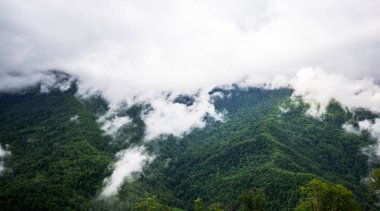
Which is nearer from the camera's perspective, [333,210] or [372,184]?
[372,184]

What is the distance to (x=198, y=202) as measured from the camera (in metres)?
112

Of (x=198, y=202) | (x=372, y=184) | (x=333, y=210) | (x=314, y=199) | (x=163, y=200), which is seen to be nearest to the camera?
(x=372, y=184)

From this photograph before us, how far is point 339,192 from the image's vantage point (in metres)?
87.7

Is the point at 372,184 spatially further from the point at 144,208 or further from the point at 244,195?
the point at 144,208

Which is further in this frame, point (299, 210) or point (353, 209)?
point (299, 210)

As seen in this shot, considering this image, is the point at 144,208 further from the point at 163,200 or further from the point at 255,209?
the point at 255,209

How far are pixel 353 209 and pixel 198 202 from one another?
48.7 m

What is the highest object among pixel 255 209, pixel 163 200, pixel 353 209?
pixel 163 200

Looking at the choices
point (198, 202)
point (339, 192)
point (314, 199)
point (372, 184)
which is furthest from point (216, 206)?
point (372, 184)

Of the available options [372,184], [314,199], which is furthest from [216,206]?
[372,184]

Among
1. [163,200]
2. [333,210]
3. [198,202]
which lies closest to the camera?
[333,210]

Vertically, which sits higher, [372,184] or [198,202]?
[198,202]

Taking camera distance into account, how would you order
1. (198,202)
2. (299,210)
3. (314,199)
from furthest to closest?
(198,202) → (299,210) → (314,199)

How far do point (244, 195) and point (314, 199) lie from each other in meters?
26.1
